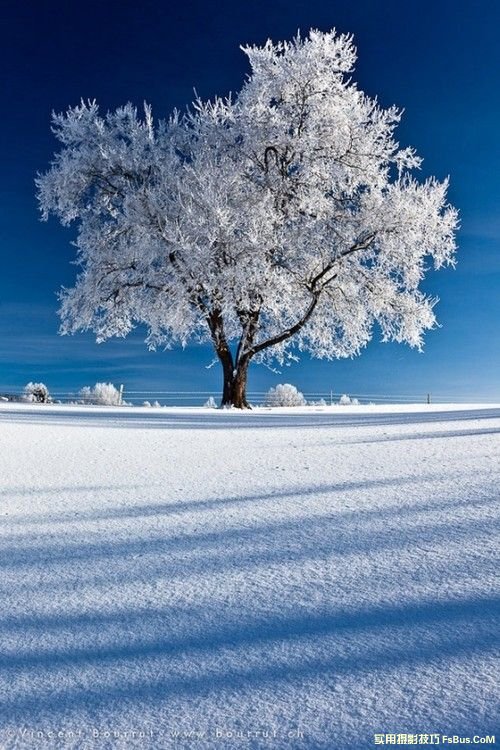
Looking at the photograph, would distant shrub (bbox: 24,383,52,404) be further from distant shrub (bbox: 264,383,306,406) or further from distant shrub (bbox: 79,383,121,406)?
distant shrub (bbox: 264,383,306,406)

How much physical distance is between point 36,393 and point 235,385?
13345mm

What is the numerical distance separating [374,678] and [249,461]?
3.94 m

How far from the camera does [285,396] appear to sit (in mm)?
27797

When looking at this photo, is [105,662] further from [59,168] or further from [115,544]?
[59,168]

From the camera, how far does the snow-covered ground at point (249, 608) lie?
1.65m

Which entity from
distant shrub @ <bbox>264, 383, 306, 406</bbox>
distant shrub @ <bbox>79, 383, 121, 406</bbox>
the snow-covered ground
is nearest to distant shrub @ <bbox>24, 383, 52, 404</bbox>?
distant shrub @ <bbox>79, 383, 121, 406</bbox>

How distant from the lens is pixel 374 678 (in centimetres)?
180

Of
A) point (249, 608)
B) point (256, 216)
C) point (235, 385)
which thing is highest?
point (256, 216)

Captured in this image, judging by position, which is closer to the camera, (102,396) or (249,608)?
(249,608)

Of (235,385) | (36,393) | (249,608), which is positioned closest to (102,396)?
(36,393)

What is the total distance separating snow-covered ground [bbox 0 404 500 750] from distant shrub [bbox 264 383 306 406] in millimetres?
22278

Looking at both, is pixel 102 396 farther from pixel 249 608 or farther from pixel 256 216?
pixel 249 608

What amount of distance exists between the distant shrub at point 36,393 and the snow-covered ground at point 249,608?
2311 cm

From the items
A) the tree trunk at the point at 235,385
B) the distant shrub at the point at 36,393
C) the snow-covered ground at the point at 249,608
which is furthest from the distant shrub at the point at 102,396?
the snow-covered ground at the point at 249,608
